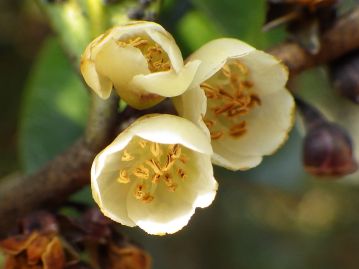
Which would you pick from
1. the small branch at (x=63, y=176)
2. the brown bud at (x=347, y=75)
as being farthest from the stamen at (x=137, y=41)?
the brown bud at (x=347, y=75)

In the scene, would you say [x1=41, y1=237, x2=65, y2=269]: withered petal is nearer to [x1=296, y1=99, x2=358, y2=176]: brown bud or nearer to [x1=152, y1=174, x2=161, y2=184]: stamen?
[x1=152, y1=174, x2=161, y2=184]: stamen

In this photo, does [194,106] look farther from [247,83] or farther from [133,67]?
[247,83]

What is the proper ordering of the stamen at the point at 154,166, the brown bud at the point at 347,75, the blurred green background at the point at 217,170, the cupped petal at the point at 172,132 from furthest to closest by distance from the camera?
the blurred green background at the point at 217,170, the brown bud at the point at 347,75, the stamen at the point at 154,166, the cupped petal at the point at 172,132

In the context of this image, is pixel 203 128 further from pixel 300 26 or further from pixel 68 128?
pixel 68 128

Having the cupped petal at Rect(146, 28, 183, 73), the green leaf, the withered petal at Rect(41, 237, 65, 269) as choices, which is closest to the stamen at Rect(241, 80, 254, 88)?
the cupped petal at Rect(146, 28, 183, 73)

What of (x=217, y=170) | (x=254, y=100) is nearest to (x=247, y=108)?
(x=254, y=100)

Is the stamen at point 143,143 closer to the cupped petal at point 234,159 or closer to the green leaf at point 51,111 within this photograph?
the cupped petal at point 234,159
